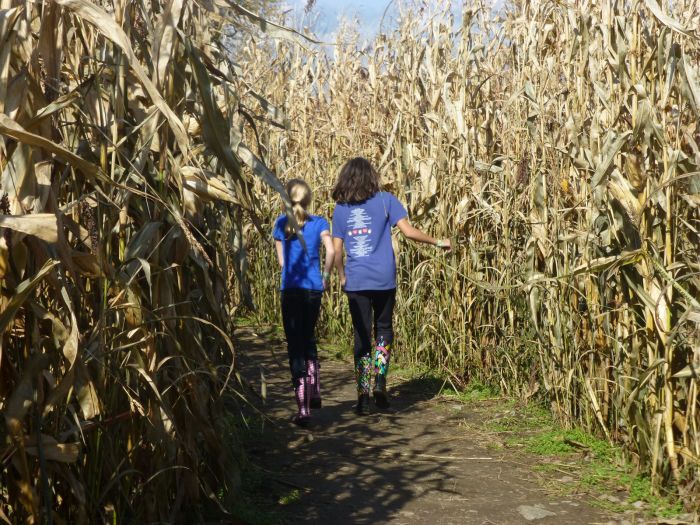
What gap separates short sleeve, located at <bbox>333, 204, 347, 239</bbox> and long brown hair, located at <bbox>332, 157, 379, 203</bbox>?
8cm

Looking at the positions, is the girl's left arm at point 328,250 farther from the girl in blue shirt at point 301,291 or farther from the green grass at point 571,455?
the green grass at point 571,455

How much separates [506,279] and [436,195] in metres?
0.98

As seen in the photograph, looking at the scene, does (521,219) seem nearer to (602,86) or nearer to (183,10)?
(602,86)

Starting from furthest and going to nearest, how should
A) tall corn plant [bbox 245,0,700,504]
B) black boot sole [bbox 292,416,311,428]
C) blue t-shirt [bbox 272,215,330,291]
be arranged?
blue t-shirt [bbox 272,215,330,291] → black boot sole [bbox 292,416,311,428] → tall corn plant [bbox 245,0,700,504]

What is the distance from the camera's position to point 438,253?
23.0ft

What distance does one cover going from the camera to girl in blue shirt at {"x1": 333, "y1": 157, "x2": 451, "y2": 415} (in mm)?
6375

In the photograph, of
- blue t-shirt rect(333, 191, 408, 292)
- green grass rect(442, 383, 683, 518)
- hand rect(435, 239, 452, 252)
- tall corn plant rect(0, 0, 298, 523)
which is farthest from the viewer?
hand rect(435, 239, 452, 252)

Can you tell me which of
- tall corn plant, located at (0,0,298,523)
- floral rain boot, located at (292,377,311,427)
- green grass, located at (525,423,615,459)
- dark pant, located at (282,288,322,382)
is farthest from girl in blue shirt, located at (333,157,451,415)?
tall corn plant, located at (0,0,298,523)

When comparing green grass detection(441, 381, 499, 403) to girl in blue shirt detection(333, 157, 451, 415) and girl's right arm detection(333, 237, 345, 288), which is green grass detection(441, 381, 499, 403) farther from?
girl's right arm detection(333, 237, 345, 288)

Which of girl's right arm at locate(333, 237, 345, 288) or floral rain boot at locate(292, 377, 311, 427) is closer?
floral rain boot at locate(292, 377, 311, 427)

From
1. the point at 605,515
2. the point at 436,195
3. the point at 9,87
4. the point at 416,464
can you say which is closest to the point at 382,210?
the point at 436,195

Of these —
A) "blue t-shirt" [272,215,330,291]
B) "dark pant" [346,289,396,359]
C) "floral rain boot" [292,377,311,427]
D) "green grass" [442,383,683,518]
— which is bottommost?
"green grass" [442,383,683,518]

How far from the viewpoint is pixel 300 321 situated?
617cm

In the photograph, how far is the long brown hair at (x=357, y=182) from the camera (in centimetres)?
644
